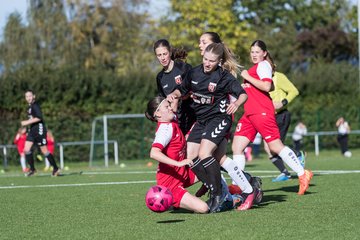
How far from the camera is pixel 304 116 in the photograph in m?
34.3

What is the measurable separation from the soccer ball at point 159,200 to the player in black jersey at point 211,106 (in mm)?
543

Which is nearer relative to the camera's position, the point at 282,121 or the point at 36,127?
the point at 282,121

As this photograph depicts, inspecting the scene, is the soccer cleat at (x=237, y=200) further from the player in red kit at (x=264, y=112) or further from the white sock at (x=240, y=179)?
the player in red kit at (x=264, y=112)

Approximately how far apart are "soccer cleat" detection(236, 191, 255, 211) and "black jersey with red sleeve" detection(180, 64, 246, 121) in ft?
3.06

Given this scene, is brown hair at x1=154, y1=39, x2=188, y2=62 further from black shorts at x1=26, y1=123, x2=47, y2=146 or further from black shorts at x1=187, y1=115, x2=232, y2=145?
black shorts at x1=26, y1=123, x2=47, y2=146

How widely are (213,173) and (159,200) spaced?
29.1 inches

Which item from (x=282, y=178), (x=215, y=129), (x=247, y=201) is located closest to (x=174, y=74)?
(x=215, y=129)

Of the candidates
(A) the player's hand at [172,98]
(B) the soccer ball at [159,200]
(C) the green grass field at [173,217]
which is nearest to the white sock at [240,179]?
(C) the green grass field at [173,217]

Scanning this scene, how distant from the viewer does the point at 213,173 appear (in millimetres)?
8016

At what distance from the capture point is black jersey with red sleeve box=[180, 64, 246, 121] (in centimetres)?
821

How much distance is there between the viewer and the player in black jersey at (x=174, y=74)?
8.99 m

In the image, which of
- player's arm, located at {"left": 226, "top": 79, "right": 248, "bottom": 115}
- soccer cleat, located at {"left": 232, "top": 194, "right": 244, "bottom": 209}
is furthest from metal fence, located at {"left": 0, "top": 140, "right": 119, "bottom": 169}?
player's arm, located at {"left": 226, "top": 79, "right": 248, "bottom": 115}

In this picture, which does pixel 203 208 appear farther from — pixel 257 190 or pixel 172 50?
pixel 172 50

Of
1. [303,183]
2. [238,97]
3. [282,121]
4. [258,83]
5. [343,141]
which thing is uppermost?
[258,83]
